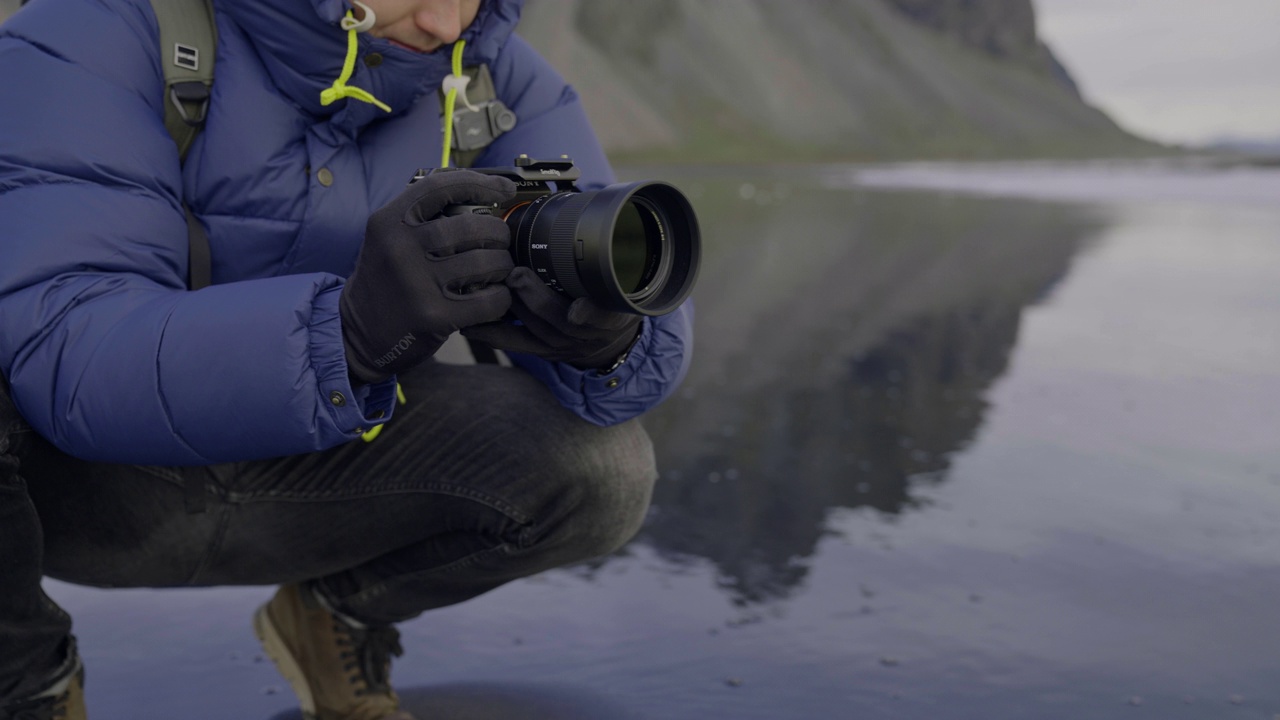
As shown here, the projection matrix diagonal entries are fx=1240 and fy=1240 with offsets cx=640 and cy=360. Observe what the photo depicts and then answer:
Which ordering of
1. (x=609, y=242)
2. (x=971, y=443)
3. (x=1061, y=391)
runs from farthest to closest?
(x=1061, y=391) → (x=971, y=443) → (x=609, y=242)

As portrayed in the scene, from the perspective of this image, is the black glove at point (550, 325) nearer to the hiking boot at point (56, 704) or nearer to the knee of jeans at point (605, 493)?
the knee of jeans at point (605, 493)

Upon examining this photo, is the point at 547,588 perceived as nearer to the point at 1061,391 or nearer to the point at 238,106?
the point at 238,106

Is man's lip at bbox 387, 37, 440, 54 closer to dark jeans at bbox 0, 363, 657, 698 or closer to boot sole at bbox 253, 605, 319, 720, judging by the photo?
dark jeans at bbox 0, 363, 657, 698

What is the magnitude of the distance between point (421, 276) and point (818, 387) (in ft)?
11.4

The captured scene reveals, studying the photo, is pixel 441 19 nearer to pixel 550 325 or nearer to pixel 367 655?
pixel 550 325

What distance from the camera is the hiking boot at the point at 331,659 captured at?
6.51 ft

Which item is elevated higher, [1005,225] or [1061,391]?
[1061,391]

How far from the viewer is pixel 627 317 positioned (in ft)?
5.40

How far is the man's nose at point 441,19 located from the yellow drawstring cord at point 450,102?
0.22 feet

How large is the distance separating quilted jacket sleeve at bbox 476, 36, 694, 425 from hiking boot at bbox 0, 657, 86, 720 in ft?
2.60

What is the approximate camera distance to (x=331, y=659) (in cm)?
199

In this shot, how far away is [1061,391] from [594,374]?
334cm

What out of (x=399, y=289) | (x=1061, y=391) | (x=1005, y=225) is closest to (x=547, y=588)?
(x=399, y=289)

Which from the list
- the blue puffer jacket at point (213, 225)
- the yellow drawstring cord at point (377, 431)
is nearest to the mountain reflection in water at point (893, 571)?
the yellow drawstring cord at point (377, 431)
